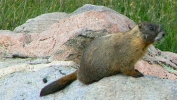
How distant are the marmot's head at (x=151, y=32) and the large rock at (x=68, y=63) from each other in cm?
33

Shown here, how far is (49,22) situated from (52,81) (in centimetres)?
180

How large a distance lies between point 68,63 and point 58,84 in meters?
0.55

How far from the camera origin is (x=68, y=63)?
6.27 metres

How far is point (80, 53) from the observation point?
6.52 m

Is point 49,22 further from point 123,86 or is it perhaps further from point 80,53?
point 123,86

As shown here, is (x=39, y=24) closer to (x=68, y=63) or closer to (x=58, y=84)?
(x=68, y=63)

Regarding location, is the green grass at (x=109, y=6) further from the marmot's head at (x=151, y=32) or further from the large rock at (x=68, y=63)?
the marmot's head at (x=151, y=32)

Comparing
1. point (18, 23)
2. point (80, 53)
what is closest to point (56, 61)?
point (80, 53)

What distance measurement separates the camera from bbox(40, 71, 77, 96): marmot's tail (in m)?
5.67

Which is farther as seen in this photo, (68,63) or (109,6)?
(109,6)

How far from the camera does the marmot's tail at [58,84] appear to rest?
5.67 m

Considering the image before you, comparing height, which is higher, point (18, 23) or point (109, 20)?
point (109, 20)

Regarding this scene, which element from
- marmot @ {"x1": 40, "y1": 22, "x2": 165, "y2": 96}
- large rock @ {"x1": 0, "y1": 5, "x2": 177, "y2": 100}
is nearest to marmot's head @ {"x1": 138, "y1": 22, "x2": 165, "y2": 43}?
marmot @ {"x1": 40, "y1": 22, "x2": 165, "y2": 96}

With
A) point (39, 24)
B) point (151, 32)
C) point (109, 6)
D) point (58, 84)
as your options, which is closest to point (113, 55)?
point (151, 32)
